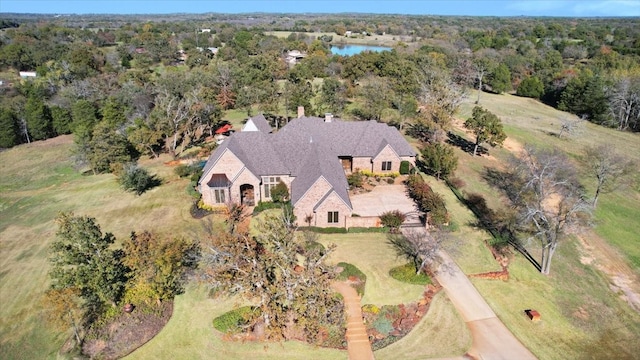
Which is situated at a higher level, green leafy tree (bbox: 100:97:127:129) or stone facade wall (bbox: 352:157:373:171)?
green leafy tree (bbox: 100:97:127:129)

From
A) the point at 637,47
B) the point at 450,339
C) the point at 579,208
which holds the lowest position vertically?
the point at 450,339

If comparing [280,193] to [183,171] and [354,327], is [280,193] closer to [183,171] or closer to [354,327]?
[183,171]

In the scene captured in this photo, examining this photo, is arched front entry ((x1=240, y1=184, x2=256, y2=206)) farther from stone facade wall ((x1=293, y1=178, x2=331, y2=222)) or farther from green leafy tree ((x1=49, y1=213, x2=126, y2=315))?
green leafy tree ((x1=49, y1=213, x2=126, y2=315))

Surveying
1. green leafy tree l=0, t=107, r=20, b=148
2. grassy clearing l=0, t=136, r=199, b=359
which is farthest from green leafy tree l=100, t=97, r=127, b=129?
green leafy tree l=0, t=107, r=20, b=148

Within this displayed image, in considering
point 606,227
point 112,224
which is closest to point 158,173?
point 112,224

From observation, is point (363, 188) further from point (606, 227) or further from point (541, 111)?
point (541, 111)

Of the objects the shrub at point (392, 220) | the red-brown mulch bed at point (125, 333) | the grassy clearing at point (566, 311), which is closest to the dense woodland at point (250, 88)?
the shrub at point (392, 220)

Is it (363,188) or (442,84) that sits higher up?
(442,84)
